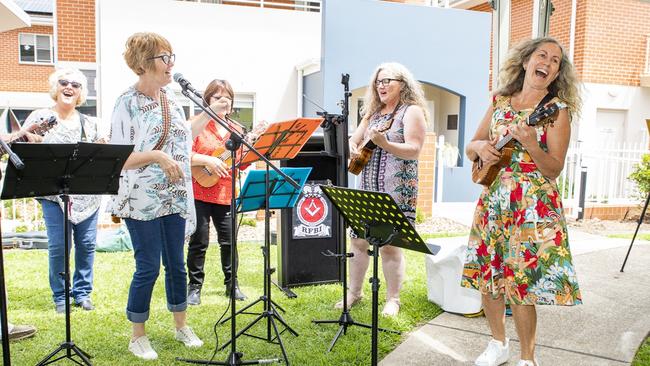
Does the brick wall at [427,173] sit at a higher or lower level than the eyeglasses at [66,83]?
lower

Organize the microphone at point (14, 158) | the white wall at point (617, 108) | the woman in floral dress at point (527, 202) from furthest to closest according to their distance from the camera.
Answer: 1. the white wall at point (617, 108)
2. the woman in floral dress at point (527, 202)
3. the microphone at point (14, 158)

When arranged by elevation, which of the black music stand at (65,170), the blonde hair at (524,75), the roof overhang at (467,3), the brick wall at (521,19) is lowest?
the black music stand at (65,170)

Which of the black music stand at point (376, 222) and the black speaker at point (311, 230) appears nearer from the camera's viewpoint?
the black music stand at point (376, 222)

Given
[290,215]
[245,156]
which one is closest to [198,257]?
[290,215]

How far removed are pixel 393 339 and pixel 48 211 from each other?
3.08 meters

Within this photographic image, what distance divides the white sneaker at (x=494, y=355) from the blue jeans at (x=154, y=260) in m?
2.10

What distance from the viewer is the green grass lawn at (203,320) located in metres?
3.87

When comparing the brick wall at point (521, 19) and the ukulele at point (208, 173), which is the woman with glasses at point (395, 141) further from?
the brick wall at point (521, 19)

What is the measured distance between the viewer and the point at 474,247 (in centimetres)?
346

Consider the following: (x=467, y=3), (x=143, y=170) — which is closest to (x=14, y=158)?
(x=143, y=170)

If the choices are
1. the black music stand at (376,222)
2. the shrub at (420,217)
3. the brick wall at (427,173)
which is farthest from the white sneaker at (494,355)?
the shrub at (420,217)

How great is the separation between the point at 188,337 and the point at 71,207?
168cm

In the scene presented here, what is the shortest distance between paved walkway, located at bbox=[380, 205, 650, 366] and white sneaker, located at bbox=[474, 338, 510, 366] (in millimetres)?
114

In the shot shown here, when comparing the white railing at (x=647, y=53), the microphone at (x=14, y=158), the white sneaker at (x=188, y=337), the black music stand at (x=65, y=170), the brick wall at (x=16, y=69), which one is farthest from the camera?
the brick wall at (x=16, y=69)
